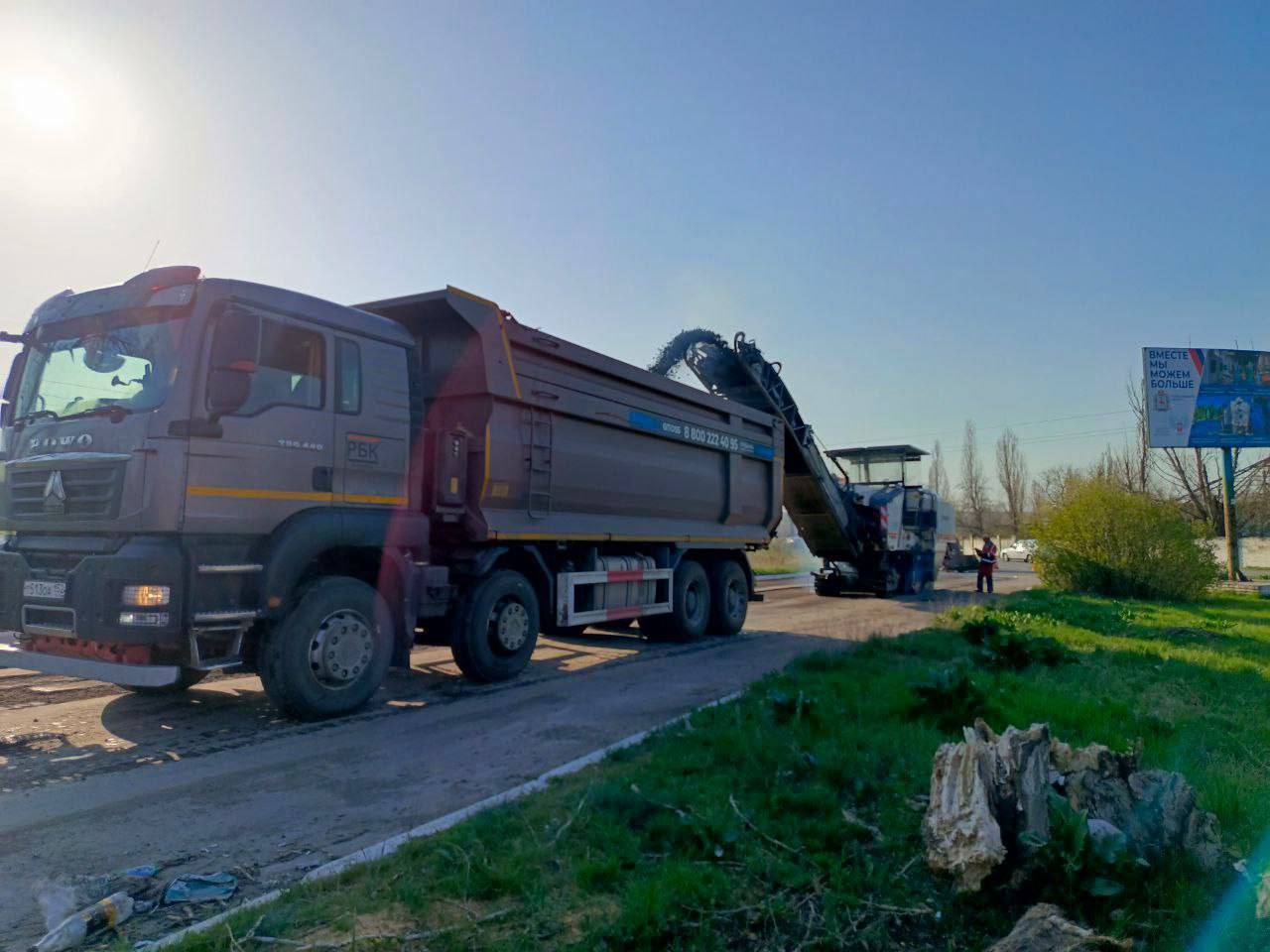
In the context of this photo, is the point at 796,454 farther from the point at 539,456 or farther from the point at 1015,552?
the point at 1015,552

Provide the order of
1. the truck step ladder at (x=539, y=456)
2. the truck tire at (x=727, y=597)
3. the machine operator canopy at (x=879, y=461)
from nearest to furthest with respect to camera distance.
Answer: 1. the truck step ladder at (x=539, y=456)
2. the truck tire at (x=727, y=597)
3. the machine operator canopy at (x=879, y=461)

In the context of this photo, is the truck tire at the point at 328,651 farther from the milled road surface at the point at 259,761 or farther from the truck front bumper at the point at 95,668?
the truck front bumper at the point at 95,668

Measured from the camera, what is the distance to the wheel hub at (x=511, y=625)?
8562 millimetres

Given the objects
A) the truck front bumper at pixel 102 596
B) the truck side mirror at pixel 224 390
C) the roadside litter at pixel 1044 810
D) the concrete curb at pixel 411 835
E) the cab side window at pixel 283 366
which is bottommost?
the concrete curb at pixel 411 835

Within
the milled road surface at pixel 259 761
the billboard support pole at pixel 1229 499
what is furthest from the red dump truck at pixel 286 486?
the billboard support pole at pixel 1229 499

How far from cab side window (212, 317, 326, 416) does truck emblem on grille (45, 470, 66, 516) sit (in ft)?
4.40

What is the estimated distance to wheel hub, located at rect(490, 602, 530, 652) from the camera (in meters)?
8.56

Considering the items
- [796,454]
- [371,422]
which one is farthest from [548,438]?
[796,454]

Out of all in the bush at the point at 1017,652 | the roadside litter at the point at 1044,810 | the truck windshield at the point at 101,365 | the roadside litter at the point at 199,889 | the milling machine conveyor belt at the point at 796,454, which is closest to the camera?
the roadside litter at the point at 1044,810

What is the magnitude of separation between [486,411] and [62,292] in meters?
3.69

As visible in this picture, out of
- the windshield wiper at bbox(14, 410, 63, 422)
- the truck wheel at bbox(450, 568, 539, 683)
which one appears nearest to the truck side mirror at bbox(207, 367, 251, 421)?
the windshield wiper at bbox(14, 410, 63, 422)

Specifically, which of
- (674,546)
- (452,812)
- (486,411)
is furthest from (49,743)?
(674,546)

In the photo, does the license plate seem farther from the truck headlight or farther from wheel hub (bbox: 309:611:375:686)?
wheel hub (bbox: 309:611:375:686)

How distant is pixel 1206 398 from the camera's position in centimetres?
2316
